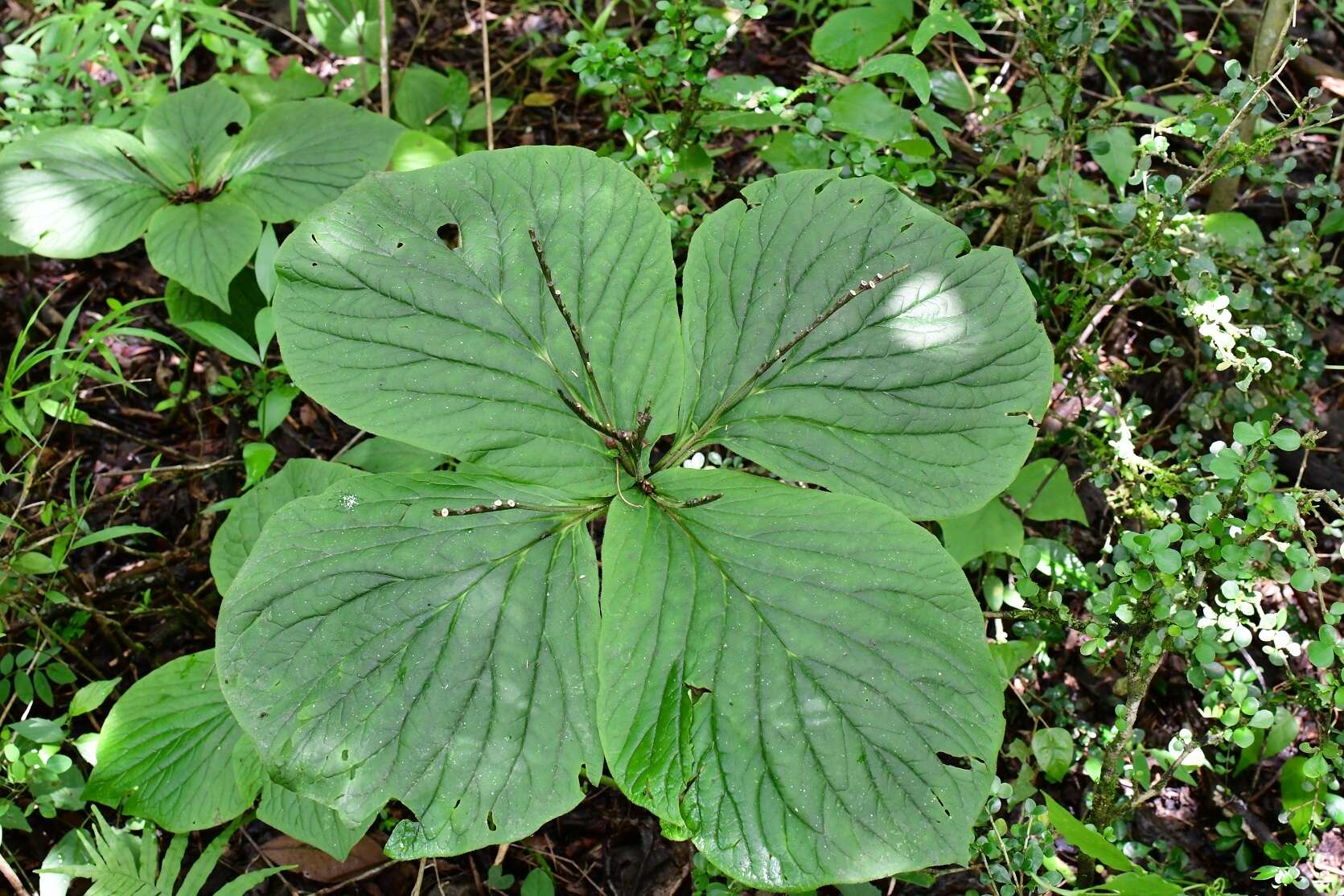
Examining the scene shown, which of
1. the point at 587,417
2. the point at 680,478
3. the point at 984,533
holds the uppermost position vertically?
the point at 587,417

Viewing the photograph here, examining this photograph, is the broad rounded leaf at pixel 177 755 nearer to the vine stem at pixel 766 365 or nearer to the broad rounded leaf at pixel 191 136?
the vine stem at pixel 766 365

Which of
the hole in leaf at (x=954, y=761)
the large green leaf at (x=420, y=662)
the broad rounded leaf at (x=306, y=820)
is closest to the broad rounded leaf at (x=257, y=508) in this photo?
the broad rounded leaf at (x=306, y=820)

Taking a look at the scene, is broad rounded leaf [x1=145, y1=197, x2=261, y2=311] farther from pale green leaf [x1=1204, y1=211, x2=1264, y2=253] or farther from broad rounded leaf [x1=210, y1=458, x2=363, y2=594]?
pale green leaf [x1=1204, y1=211, x2=1264, y2=253]

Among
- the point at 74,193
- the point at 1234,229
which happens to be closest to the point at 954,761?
the point at 1234,229

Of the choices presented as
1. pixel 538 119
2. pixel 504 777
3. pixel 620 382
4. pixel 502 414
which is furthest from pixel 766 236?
pixel 538 119

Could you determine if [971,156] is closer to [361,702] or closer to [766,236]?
[766,236]

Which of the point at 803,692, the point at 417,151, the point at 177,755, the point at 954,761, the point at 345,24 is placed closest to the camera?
the point at 803,692

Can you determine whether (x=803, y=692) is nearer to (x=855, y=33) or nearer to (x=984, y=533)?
(x=984, y=533)
